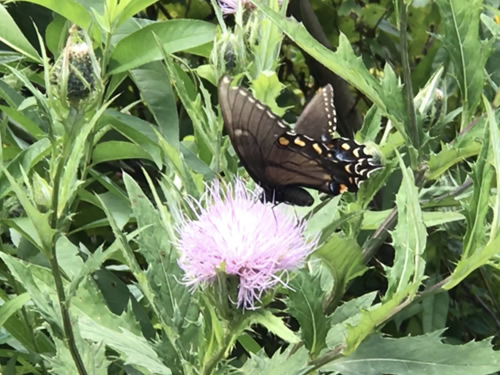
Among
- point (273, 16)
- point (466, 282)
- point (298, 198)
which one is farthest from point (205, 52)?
point (466, 282)

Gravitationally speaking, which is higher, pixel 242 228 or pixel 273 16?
pixel 273 16

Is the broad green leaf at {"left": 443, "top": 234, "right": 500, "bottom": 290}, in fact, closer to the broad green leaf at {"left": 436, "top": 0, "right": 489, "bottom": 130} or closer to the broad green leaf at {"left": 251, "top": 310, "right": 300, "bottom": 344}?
the broad green leaf at {"left": 251, "top": 310, "right": 300, "bottom": 344}

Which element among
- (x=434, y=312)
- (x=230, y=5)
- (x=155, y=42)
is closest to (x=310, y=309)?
(x=155, y=42)

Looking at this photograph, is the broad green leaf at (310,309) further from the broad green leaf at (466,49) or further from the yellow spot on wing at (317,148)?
the broad green leaf at (466,49)

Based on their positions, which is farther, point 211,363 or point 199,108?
point 199,108

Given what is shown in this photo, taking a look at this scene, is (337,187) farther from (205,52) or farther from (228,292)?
(205,52)

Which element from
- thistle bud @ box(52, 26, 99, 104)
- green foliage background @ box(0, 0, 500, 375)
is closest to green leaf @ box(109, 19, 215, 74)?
green foliage background @ box(0, 0, 500, 375)

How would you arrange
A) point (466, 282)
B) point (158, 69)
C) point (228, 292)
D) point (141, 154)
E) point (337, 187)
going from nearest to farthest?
point (228, 292) → point (337, 187) → point (141, 154) → point (158, 69) → point (466, 282)

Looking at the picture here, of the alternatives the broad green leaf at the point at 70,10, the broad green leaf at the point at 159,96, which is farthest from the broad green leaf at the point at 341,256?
the broad green leaf at the point at 70,10
